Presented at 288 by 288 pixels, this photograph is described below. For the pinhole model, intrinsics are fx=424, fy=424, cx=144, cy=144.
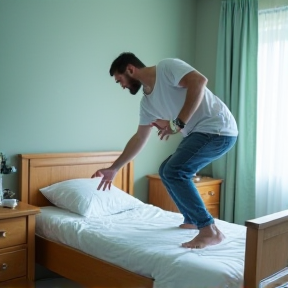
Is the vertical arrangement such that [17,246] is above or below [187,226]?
below

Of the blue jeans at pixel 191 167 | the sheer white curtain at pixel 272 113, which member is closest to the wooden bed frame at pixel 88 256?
the blue jeans at pixel 191 167

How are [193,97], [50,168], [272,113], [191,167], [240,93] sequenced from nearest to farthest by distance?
[193,97], [191,167], [50,168], [272,113], [240,93]

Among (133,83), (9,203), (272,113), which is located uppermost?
(133,83)

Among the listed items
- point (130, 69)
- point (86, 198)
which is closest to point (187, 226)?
point (86, 198)

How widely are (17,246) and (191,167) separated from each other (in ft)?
3.76

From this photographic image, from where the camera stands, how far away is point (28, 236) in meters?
2.57

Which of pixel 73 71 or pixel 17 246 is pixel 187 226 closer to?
pixel 17 246

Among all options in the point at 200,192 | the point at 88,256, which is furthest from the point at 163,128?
the point at 200,192

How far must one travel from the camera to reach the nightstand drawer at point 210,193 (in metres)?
3.75

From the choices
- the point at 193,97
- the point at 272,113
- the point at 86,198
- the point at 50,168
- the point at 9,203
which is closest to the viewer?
the point at 193,97

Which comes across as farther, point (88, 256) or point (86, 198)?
point (86, 198)

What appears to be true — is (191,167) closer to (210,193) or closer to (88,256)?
(88,256)

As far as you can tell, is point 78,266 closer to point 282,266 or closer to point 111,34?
point 282,266

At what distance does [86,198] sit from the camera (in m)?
2.83
